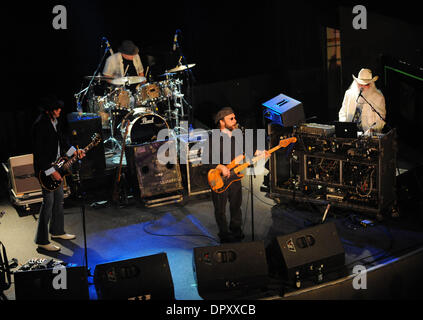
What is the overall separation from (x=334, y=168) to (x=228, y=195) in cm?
152

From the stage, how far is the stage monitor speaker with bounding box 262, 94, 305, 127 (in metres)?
1.13

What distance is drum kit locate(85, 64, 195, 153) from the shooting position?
820 centimetres

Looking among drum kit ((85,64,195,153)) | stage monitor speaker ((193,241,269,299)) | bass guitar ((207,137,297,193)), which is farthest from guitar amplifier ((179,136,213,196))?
stage monitor speaker ((193,241,269,299))

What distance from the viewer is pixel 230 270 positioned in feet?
16.6

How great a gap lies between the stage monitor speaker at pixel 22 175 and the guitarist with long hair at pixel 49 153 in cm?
129

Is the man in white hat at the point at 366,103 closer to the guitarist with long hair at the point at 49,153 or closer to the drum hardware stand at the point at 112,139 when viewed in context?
Answer: the guitarist with long hair at the point at 49,153

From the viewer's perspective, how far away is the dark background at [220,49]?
881 centimetres

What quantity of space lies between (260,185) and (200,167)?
1014mm

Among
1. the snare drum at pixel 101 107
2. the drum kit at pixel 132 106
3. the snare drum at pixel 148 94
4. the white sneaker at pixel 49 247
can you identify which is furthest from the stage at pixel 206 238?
the snare drum at pixel 148 94

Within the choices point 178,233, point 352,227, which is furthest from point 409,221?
point 178,233

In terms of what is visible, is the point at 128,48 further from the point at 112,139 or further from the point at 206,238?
the point at 206,238

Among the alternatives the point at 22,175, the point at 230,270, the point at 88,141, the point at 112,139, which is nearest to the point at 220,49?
the point at 112,139

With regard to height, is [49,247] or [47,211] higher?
[47,211]
